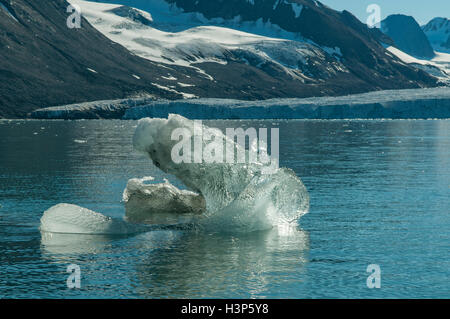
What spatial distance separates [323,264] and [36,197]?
14.9 meters

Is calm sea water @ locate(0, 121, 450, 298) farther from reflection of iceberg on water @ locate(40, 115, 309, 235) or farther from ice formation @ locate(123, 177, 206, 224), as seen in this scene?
ice formation @ locate(123, 177, 206, 224)

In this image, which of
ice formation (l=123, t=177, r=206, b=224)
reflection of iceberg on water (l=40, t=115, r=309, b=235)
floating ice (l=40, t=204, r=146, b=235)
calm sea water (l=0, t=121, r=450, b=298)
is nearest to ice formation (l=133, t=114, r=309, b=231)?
reflection of iceberg on water (l=40, t=115, r=309, b=235)

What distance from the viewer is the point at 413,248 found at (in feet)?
59.4

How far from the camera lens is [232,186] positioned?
71.7ft

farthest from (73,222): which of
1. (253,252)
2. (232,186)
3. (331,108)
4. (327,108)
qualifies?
(331,108)

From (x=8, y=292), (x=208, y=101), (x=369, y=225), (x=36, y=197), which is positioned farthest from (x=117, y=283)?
(x=208, y=101)

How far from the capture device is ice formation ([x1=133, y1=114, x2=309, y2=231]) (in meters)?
20.6

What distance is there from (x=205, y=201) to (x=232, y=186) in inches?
95.8

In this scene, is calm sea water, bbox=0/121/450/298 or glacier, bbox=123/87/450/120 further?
glacier, bbox=123/87/450/120

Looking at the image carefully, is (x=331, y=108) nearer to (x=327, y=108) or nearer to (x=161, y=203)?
(x=327, y=108)

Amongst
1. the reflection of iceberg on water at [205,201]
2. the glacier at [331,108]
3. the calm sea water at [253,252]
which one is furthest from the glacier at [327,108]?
the reflection of iceberg on water at [205,201]

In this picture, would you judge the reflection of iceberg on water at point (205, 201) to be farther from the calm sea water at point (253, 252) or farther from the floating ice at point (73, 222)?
the calm sea water at point (253, 252)

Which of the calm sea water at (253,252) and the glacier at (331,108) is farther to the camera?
the glacier at (331,108)

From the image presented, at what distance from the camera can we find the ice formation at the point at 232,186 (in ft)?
67.7
